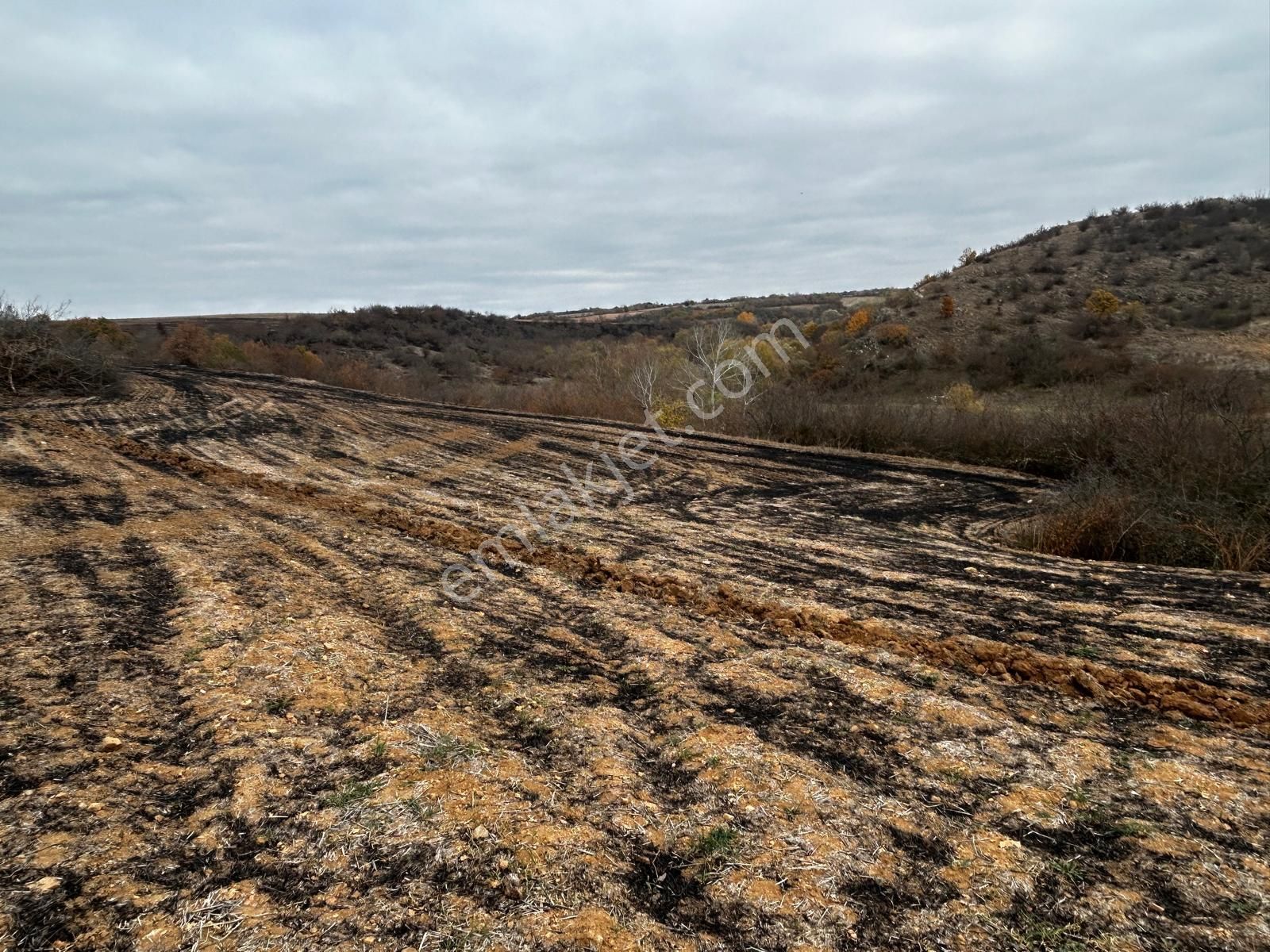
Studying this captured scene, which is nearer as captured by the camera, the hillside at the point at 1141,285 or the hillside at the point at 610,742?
the hillside at the point at 610,742

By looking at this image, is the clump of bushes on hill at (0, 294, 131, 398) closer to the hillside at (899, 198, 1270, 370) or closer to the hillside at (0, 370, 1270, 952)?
the hillside at (0, 370, 1270, 952)

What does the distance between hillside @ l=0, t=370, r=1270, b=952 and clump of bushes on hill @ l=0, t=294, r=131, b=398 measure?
300 inches

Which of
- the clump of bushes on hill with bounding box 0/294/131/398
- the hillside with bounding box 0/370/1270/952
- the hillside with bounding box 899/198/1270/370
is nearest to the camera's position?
the hillside with bounding box 0/370/1270/952

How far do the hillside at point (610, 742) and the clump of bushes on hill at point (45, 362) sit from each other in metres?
7.61

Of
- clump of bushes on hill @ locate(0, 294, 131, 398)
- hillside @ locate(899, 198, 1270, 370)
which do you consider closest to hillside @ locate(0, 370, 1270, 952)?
clump of bushes on hill @ locate(0, 294, 131, 398)

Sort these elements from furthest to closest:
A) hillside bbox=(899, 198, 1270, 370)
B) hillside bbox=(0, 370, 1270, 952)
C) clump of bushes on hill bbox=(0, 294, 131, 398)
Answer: hillside bbox=(899, 198, 1270, 370), clump of bushes on hill bbox=(0, 294, 131, 398), hillside bbox=(0, 370, 1270, 952)

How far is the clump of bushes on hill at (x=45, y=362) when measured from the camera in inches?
495

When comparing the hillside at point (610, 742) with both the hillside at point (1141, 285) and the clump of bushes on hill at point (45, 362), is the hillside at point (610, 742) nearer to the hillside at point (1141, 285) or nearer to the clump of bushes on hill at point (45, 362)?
the clump of bushes on hill at point (45, 362)

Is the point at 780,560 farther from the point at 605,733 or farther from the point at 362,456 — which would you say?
the point at 362,456

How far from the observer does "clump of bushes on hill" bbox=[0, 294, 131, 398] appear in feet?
41.2

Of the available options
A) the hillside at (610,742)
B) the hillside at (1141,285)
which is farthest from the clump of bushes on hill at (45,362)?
the hillside at (1141,285)

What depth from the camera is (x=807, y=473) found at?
10922 millimetres

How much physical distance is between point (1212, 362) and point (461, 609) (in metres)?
29.7

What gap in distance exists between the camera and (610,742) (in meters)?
3.36
